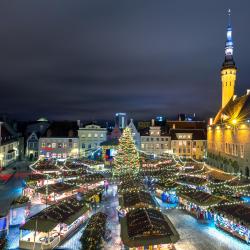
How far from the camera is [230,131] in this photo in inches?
1778

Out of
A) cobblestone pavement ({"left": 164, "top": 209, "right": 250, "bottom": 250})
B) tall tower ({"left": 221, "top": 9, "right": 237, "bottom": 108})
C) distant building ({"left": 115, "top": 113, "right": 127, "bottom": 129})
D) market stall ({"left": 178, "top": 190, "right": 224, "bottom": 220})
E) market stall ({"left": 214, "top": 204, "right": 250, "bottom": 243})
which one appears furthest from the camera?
distant building ({"left": 115, "top": 113, "right": 127, "bottom": 129})

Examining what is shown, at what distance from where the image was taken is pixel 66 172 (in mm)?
35531

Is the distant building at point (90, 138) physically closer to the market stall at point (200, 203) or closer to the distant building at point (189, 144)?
the distant building at point (189, 144)

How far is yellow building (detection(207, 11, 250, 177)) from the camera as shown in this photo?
3909 centimetres

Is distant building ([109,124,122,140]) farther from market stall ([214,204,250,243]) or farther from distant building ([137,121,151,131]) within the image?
market stall ([214,204,250,243])

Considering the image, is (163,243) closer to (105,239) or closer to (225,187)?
(105,239)

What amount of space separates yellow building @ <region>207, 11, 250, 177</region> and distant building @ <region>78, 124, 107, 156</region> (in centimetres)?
2360

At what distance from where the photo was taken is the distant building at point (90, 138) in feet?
201

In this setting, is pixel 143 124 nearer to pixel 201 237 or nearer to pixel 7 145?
pixel 7 145

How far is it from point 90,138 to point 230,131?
98.4ft

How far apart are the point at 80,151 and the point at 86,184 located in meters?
31.8

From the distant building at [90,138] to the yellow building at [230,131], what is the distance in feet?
77.4

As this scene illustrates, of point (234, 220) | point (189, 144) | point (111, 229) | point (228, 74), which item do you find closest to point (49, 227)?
point (111, 229)

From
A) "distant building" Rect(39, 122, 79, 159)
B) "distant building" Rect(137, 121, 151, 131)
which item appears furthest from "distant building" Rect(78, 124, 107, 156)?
"distant building" Rect(137, 121, 151, 131)
